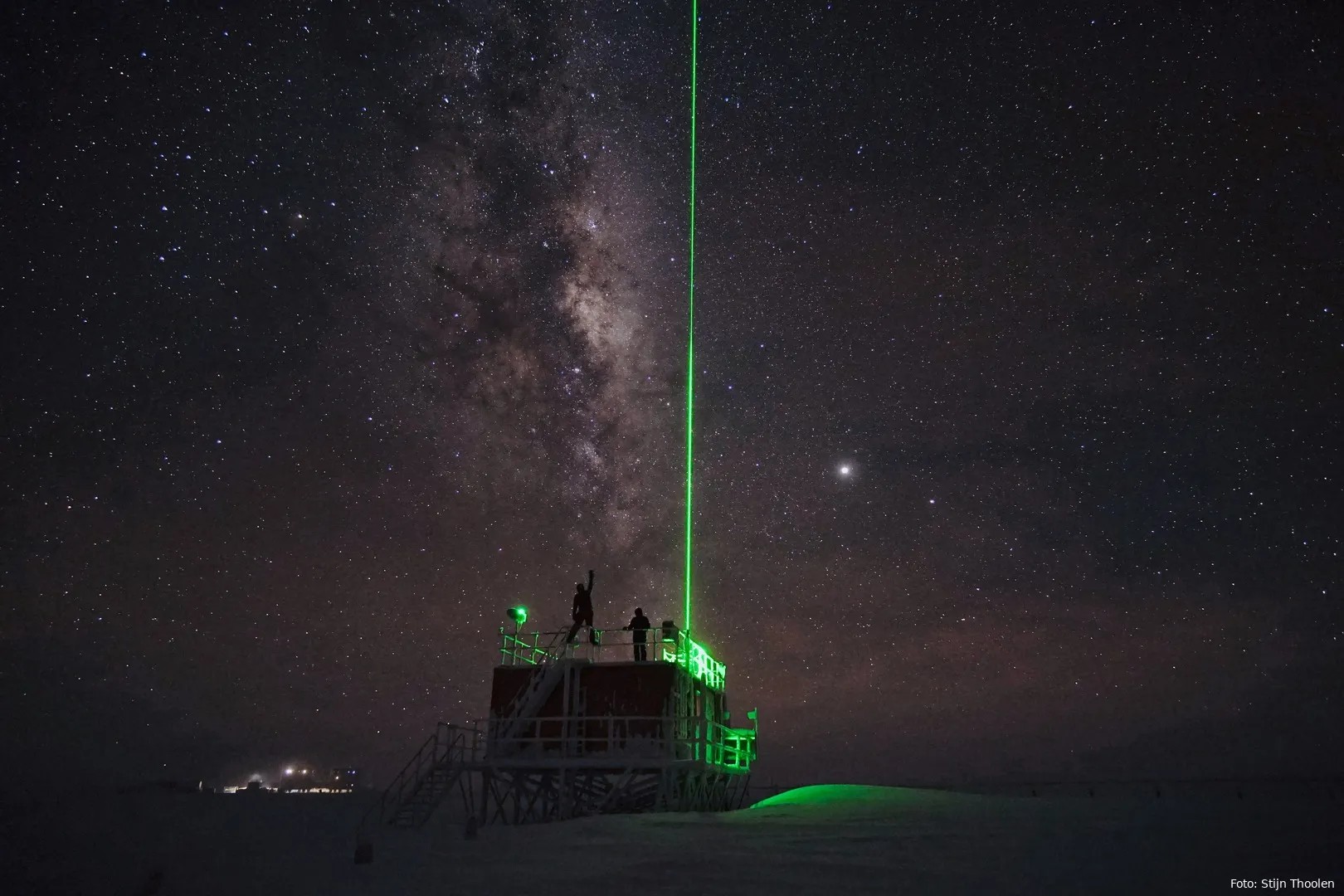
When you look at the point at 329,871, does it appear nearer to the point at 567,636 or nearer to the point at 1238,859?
the point at 567,636

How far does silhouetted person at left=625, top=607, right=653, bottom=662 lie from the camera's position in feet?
78.0

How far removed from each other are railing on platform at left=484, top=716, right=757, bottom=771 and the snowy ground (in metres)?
3.15

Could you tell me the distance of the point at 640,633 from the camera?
2394 centimetres

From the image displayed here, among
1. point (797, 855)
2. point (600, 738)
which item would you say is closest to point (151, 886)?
point (797, 855)

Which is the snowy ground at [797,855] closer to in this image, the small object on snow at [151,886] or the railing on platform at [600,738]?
the small object on snow at [151,886]

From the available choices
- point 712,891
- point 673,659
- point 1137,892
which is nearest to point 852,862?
point 712,891

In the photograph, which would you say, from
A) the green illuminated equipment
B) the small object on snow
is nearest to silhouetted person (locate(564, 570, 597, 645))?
the green illuminated equipment

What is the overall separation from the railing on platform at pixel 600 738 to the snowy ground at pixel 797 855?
315cm

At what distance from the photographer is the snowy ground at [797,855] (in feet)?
34.6

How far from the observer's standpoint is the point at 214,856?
1620cm

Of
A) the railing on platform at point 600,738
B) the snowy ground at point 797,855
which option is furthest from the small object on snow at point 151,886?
the railing on platform at point 600,738

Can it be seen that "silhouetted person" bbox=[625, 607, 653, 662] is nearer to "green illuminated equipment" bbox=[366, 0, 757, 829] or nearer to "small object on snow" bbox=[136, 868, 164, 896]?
"green illuminated equipment" bbox=[366, 0, 757, 829]

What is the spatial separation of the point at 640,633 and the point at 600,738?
3.17m

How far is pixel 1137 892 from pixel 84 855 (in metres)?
→ 21.9
